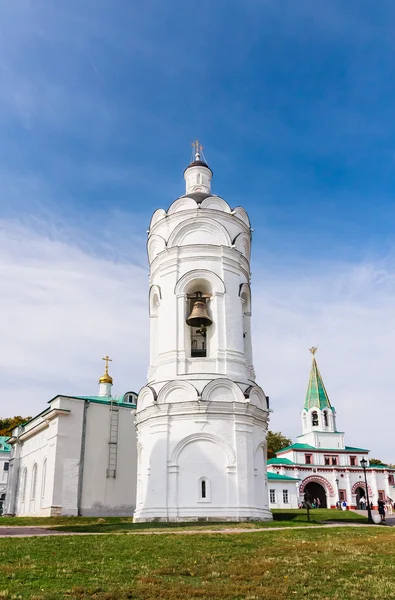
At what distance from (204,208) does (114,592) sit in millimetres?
18459

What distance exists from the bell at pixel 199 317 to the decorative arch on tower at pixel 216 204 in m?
4.47

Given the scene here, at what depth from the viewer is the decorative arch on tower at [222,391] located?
779 inches

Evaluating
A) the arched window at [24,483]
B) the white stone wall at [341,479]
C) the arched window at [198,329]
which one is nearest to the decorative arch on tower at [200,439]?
the arched window at [198,329]

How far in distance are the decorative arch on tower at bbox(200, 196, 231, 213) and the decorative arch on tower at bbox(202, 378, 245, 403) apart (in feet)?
25.0

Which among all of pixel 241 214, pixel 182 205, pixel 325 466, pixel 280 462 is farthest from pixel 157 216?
pixel 325 466

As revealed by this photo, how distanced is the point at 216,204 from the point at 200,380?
309 inches

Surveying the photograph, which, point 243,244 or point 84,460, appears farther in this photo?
point 84,460

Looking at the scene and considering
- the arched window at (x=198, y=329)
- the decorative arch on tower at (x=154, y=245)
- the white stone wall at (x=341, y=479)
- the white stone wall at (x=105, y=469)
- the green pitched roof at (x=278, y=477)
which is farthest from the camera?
the white stone wall at (x=341, y=479)

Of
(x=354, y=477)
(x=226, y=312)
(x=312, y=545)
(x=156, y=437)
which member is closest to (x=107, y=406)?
(x=156, y=437)

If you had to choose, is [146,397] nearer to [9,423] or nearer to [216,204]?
[216,204]

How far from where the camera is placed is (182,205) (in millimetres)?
23609

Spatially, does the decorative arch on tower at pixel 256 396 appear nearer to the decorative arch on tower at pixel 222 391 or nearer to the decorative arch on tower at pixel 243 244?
the decorative arch on tower at pixel 222 391

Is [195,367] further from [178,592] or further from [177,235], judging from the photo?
[178,592]

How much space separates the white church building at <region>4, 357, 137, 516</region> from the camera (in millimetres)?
23625
